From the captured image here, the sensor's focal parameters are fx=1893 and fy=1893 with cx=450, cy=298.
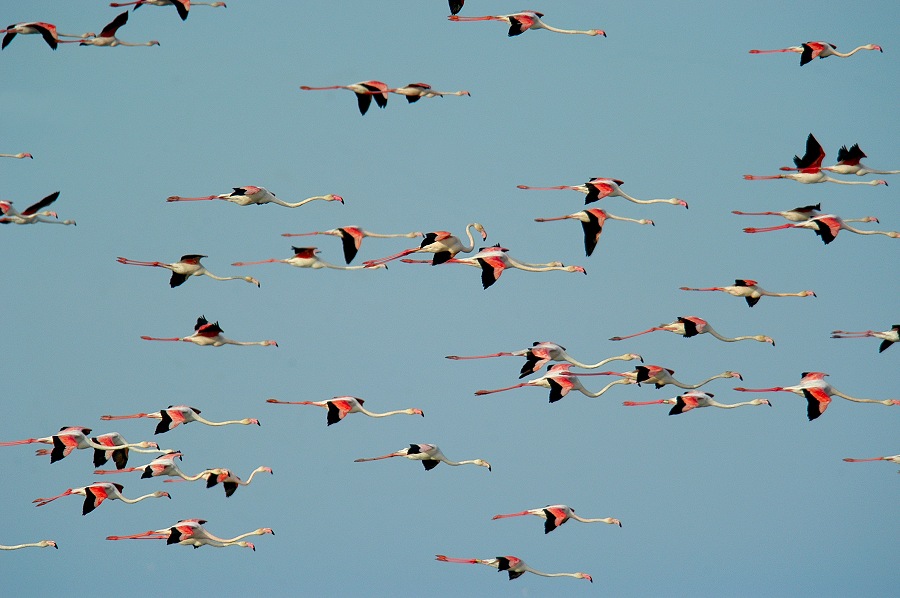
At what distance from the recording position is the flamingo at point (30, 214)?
3894cm

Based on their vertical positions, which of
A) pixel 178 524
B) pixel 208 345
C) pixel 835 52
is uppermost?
pixel 835 52

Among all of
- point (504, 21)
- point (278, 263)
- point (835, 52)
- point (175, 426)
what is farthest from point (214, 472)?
point (835, 52)

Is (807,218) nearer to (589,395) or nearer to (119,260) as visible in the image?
(589,395)

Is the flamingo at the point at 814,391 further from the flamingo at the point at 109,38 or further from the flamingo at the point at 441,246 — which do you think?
the flamingo at the point at 109,38

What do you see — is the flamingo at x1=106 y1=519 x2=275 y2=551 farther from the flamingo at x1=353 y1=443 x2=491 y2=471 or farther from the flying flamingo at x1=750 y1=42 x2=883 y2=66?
the flying flamingo at x1=750 y1=42 x2=883 y2=66

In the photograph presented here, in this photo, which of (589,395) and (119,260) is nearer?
(119,260)

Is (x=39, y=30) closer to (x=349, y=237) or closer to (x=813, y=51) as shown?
(x=349, y=237)

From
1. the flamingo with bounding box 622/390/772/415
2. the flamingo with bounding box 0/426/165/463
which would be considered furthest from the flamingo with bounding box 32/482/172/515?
the flamingo with bounding box 622/390/772/415

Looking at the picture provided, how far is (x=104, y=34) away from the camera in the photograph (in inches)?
1623

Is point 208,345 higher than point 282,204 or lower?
lower

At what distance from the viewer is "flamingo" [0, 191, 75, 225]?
38.9m

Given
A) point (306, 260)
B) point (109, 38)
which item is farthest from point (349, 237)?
point (109, 38)

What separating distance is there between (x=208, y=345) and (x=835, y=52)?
14895 mm

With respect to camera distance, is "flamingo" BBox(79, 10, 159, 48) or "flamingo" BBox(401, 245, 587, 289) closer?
"flamingo" BBox(401, 245, 587, 289)
